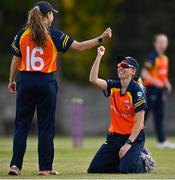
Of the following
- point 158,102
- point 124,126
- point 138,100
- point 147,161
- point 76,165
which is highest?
point 138,100

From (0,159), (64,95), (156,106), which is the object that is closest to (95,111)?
(64,95)

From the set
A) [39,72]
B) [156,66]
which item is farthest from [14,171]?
[156,66]

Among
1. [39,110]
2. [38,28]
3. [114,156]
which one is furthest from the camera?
[114,156]

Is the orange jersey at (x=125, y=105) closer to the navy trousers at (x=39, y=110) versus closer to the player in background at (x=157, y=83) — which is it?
the navy trousers at (x=39, y=110)

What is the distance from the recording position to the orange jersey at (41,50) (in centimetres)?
1145

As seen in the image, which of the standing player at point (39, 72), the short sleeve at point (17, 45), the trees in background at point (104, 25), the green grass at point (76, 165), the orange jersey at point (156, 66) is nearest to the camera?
the green grass at point (76, 165)

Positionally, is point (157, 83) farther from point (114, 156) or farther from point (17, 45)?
point (17, 45)

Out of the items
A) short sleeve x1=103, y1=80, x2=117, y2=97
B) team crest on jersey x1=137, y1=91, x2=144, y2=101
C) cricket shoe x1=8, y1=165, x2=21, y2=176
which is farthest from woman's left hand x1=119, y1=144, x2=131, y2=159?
cricket shoe x1=8, y1=165, x2=21, y2=176

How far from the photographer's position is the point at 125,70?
12.0 m

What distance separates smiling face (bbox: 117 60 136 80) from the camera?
1199 centimetres

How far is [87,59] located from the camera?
3266cm

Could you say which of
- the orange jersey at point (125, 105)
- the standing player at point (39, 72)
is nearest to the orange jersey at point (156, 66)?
the orange jersey at point (125, 105)

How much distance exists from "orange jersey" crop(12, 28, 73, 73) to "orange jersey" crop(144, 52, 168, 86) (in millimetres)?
7407

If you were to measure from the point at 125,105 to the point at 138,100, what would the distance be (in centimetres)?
19
